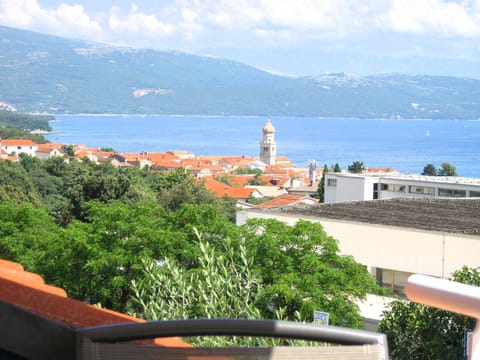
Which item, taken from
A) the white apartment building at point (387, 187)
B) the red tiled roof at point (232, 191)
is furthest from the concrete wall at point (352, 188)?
the red tiled roof at point (232, 191)

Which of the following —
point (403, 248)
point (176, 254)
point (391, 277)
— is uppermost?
point (176, 254)

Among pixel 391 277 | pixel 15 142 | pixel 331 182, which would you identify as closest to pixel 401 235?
pixel 391 277

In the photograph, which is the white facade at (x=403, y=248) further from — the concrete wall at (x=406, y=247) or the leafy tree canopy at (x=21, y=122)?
the leafy tree canopy at (x=21, y=122)

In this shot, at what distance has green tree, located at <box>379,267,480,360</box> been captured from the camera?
7.16 metres

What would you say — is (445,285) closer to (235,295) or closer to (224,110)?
(235,295)

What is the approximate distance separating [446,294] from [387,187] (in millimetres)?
27257

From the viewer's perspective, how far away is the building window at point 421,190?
26984 mm

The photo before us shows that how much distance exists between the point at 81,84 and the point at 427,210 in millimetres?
172210

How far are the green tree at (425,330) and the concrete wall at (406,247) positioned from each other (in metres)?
5.36

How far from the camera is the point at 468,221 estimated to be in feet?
49.5

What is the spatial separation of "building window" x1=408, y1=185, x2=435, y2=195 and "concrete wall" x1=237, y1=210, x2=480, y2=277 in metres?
12.7

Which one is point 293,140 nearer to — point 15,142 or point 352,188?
point 15,142

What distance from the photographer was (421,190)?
27.3 meters

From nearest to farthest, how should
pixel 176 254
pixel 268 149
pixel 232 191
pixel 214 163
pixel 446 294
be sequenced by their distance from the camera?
pixel 446 294 < pixel 176 254 < pixel 232 191 < pixel 214 163 < pixel 268 149
